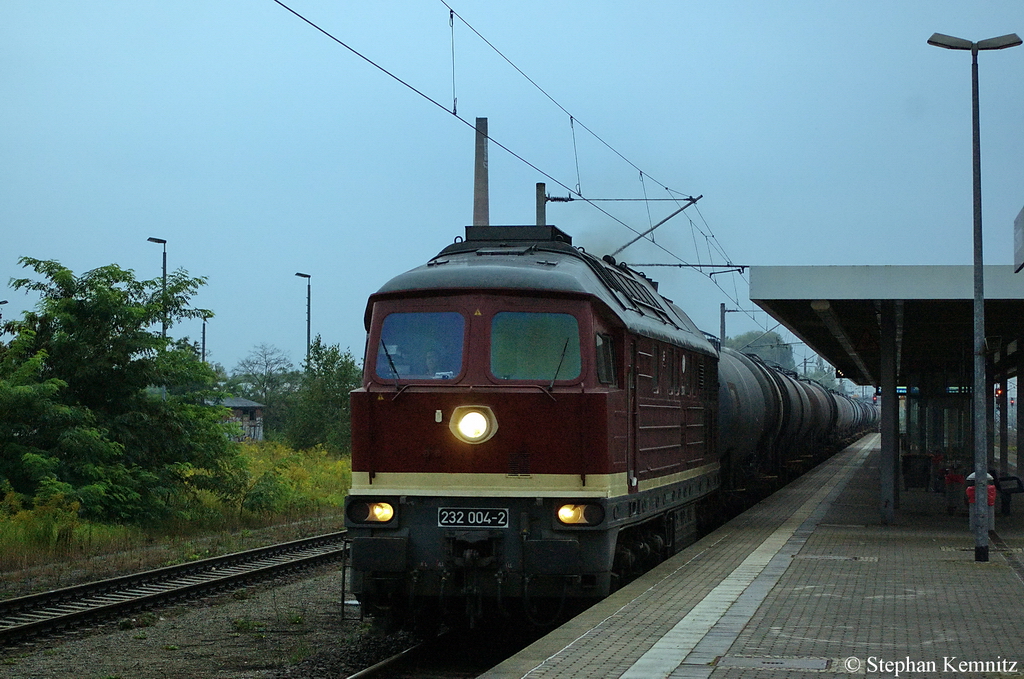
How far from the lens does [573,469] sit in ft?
31.8

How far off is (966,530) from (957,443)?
17.0m

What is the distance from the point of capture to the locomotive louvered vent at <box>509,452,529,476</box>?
9719mm

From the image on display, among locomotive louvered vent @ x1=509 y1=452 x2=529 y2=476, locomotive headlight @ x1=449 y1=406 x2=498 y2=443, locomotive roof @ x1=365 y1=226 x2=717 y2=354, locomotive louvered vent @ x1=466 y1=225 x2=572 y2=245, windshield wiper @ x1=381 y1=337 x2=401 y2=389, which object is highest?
locomotive louvered vent @ x1=466 y1=225 x2=572 y2=245

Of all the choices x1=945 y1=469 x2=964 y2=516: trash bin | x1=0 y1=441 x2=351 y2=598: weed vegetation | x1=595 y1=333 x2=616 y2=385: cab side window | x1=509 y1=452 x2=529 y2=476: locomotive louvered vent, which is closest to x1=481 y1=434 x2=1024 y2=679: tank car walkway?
x1=509 y1=452 x2=529 y2=476: locomotive louvered vent

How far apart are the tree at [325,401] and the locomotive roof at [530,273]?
24471 millimetres

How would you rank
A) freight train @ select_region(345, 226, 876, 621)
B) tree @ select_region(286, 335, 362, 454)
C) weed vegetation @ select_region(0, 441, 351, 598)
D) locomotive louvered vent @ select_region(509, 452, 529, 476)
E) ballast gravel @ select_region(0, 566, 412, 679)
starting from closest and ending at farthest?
ballast gravel @ select_region(0, 566, 412, 679), freight train @ select_region(345, 226, 876, 621), locomotive louvered vent @ select_region(509, 452, 529, 476), weed vegetation @ select_region(0, 441, 351, 598), tree @ select_region(286, 335, 362, 454)

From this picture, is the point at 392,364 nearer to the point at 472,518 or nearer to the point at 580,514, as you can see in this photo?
the point at 472,518

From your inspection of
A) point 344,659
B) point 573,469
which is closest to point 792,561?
point 573,469

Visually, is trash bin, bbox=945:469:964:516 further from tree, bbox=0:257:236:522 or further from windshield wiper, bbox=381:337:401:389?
windshield wiper, bbox=381:337:401:389

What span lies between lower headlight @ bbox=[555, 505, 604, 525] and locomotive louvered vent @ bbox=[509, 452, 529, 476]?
17.3 inches

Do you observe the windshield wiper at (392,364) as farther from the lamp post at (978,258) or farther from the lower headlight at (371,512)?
the lamp post at (978,258)

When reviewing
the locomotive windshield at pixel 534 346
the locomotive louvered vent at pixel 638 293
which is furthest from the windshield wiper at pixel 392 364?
the locomotive louvered vent at pixel 638 293

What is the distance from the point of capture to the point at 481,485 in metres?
9.73

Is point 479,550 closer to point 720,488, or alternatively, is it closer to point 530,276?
point 530,276
